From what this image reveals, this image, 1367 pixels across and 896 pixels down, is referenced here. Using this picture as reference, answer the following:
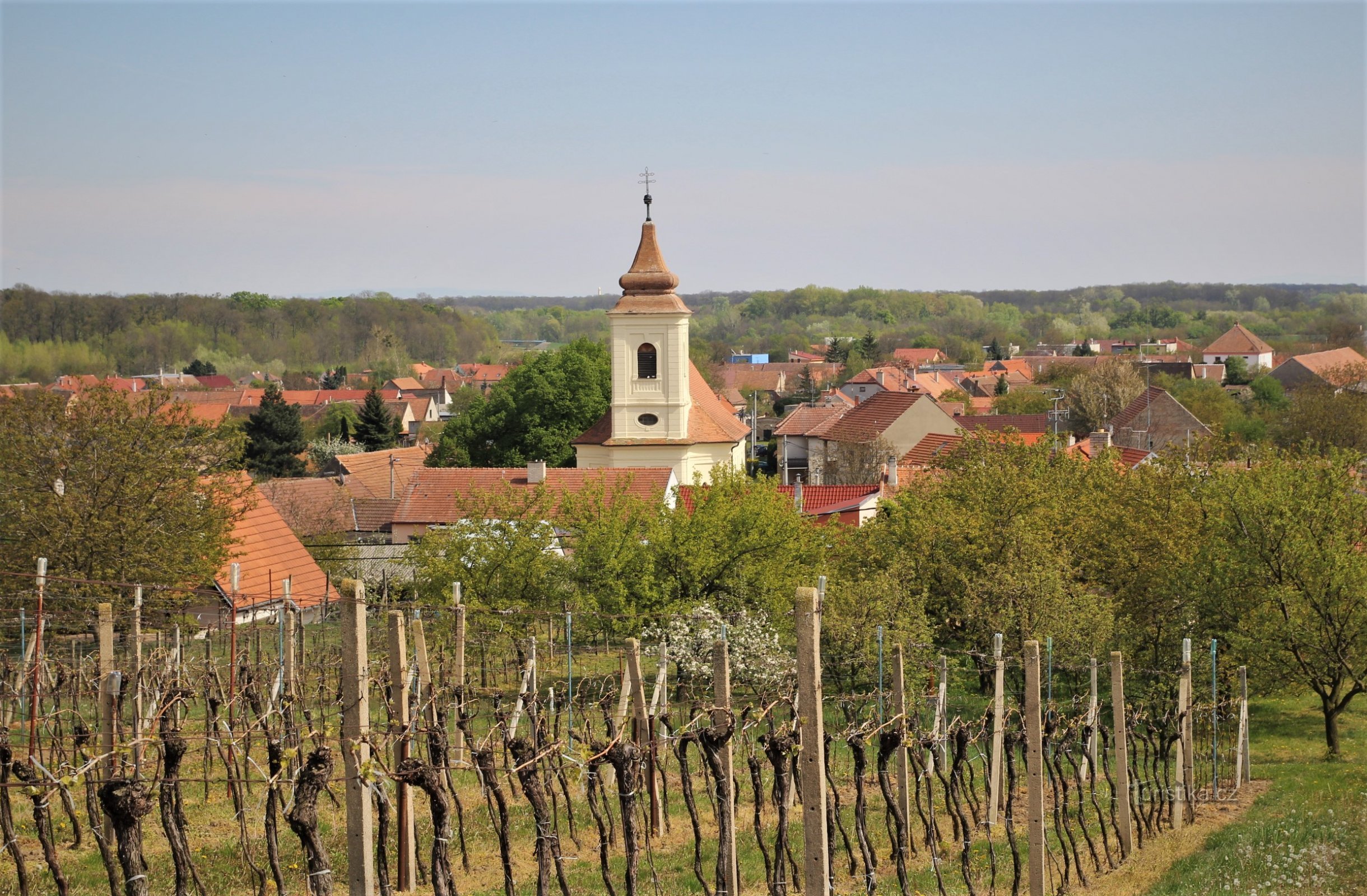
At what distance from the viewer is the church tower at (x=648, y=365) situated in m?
45.2

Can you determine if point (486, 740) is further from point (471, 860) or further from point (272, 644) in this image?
point (272, 644)

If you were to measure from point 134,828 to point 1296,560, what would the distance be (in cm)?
1740

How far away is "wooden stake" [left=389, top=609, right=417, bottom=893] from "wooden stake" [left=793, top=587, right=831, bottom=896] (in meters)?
2.72

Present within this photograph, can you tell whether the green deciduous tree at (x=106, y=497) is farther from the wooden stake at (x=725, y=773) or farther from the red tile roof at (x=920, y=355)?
the red tile roof at (x=920, y=355)

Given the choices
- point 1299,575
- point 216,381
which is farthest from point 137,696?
point 216,381

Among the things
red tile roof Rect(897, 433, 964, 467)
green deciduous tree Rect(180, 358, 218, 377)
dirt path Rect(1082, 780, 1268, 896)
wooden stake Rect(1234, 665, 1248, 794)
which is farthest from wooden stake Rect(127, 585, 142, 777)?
green deciduous tree Rect(180, 358, 218, 377)

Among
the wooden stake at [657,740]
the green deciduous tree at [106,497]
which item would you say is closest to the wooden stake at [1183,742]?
the wooden stake at [657,740]

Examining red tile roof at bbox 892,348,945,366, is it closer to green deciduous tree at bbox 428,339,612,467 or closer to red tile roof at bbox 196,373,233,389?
red tile roof at bbox 196,373,233,389

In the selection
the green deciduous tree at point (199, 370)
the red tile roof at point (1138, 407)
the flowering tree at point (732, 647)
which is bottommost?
the flowering tree at point (732, 647)

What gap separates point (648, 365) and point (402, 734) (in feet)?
121

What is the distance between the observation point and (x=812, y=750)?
26.1ft

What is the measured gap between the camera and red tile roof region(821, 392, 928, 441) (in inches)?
2522

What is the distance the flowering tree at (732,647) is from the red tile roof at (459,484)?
13.1 m

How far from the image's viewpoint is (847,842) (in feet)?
40.1
